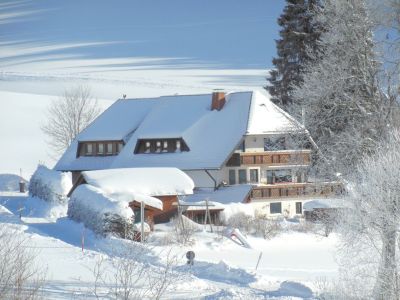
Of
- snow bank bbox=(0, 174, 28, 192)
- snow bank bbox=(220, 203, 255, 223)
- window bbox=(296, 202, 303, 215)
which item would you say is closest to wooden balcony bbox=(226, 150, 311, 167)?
window bbox=(296, 202, 303, 215)

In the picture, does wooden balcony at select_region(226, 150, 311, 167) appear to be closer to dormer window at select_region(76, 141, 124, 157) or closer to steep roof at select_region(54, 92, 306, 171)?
steep roof at select_region(54, 92, 306, 171)

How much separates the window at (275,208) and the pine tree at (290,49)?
8.12 m

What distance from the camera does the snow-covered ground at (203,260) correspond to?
25.9 meters

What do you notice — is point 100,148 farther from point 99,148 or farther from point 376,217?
point 376,217

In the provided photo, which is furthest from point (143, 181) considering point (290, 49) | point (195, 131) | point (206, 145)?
point (290, 49)

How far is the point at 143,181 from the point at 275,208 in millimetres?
10899

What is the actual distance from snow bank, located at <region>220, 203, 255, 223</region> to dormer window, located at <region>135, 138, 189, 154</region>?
918cm

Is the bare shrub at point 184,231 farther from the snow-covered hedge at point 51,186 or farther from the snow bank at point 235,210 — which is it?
the snow-covered hedge at point 51,186

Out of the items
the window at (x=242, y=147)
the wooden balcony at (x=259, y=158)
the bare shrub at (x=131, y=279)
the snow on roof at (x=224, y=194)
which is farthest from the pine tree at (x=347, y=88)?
the window at (x=242, y=147)

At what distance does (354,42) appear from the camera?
22766mm

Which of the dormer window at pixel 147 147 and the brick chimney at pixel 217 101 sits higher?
the brick chimney at pixel 217 101

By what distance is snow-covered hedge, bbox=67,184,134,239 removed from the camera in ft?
131

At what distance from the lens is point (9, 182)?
77.6 meters

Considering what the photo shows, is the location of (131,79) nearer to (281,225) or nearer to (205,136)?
(205,136)
